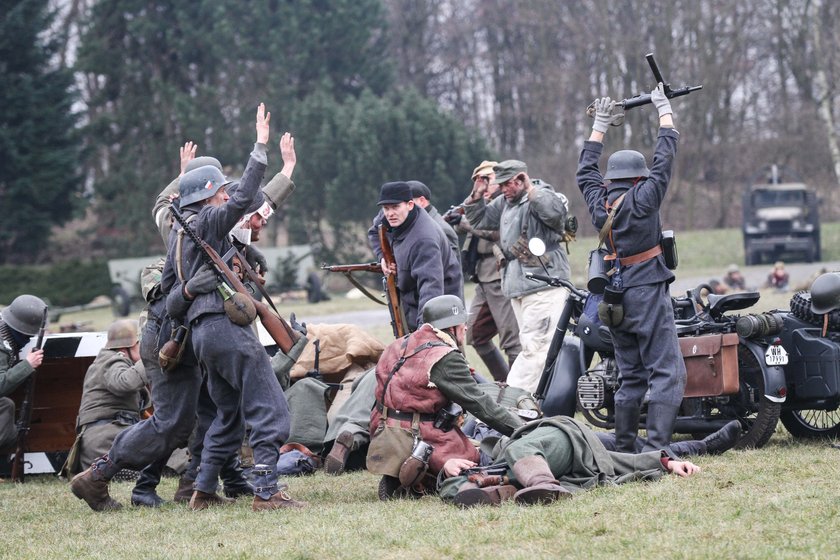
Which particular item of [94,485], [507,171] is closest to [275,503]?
[94,485]

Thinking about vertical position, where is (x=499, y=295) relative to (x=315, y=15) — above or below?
below

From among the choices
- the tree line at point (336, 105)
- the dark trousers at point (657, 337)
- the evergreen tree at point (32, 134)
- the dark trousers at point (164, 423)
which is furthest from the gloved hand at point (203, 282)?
the evergreen tree at point (32, 134)

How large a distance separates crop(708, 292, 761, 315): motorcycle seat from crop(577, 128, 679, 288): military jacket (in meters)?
0.70

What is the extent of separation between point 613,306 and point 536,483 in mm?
1569

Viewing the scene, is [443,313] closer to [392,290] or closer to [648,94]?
[648,94]

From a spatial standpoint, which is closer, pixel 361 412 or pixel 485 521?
pixel 485 521

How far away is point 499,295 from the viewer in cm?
1045

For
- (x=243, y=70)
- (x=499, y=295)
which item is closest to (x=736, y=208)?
(x=243, y=70)

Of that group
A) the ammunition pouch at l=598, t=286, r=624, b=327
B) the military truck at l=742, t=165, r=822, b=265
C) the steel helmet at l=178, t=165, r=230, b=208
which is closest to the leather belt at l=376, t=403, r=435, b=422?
the ammunition pouch at l=598, t=286, r=624, b=327

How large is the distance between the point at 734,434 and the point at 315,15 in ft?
113

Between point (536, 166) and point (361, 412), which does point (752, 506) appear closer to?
point (361, 412)

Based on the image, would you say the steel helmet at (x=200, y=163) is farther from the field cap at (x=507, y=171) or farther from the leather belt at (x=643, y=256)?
the field cap at (x=507, y=171)

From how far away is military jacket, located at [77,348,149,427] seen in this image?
27.4ft

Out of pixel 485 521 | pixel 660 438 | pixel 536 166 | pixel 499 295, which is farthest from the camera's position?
pixel 536 166
